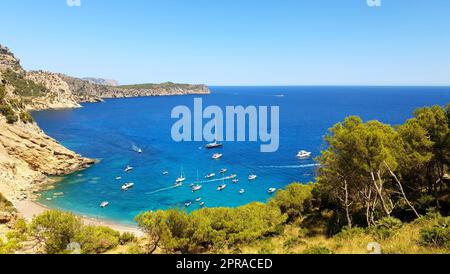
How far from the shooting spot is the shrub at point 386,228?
14.6 m

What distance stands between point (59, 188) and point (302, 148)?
179 ft

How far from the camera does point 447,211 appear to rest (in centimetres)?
2006

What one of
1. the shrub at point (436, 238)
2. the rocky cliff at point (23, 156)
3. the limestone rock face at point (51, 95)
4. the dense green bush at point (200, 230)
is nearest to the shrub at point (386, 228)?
the shrub at point (436, 238)

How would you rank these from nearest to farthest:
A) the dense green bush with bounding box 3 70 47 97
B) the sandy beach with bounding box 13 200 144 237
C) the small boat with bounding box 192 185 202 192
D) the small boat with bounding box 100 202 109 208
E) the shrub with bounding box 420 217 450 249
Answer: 1. the shrub with bounding box 420 217 450 249
2. the sandy beach with bounding box 13 200 144 237
3. the small boat with bounding box 100 202 109 208
4. the small boat with bounding box 192 185 202 192
5. the dense green bush with bounding box 3 70 47 97

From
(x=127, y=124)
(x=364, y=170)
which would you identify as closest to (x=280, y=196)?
(x=364, y=170)

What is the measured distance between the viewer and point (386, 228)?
1656cm

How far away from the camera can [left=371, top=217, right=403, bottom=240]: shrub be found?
48.0ft

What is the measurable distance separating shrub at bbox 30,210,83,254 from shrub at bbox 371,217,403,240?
54.5ft

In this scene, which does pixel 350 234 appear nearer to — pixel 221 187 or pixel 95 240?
pixel 95 240

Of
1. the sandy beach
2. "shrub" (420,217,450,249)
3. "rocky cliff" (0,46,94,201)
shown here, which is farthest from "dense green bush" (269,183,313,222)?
"rocky cliff" (0,46,94,201)

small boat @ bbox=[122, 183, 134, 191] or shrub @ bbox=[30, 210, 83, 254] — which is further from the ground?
shrub @ bbox=[30, 210, 83, 254]

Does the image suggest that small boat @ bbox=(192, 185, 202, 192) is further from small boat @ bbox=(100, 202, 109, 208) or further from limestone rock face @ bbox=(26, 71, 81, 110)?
limestone rock face @ bbox=(26, 71, 81, 110)

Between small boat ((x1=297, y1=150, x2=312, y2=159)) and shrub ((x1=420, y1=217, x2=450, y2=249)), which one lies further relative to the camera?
small boat ((x1=297, y1=150, x2=312, y2=159))
